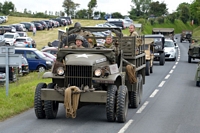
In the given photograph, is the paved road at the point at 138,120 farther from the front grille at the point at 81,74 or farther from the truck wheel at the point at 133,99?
the front grille at the point at 81,74

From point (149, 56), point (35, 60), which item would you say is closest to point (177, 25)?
point (35, 60)

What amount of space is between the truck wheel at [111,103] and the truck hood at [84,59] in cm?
72

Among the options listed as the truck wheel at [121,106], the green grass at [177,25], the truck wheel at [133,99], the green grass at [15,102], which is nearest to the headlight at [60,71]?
the truck wheel at [121,106]

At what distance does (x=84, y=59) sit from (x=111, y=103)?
1.21 metres

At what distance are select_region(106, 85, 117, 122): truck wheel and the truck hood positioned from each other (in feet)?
2.37

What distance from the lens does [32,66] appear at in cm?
3189

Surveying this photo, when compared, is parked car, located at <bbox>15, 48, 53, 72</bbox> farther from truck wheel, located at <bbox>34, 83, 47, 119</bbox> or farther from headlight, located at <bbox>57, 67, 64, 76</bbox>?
headlight, located at <bbox>57, 67, 64, 76</bbox>

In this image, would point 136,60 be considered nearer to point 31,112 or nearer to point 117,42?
point 117,42

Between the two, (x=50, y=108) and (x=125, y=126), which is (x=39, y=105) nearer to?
(x=50, y=108)

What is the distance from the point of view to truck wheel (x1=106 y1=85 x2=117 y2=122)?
12047mm

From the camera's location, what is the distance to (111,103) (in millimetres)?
12047

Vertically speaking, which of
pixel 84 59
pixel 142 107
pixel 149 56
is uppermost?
pixel 84 59

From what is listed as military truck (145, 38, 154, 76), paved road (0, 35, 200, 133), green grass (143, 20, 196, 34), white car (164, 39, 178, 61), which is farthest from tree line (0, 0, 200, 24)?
paved road (0, 35, 200, 133)

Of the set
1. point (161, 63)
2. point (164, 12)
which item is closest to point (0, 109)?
point (161, 63)
